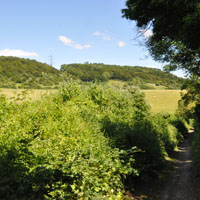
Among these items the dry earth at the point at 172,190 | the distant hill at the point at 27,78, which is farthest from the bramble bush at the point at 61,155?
the distant hill at the point at 27,78

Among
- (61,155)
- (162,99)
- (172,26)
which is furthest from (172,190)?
(162,99)

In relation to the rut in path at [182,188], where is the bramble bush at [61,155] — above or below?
above

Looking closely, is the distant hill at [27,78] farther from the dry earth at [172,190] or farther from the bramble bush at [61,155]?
the dry earth at [172,190]

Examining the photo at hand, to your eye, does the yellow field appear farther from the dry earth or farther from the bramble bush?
the bramble bush

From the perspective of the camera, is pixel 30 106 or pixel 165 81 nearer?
pixel 30 106

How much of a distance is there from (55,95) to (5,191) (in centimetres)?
1004

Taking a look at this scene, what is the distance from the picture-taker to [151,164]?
11.5 metres

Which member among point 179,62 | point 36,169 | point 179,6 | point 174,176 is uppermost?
point 179,6

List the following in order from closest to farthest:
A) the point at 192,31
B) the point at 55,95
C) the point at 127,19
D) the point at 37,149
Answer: the point at 37,149, the point at 192,31, the point at 127,19, the point at 55,95

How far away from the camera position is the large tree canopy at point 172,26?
7.75m

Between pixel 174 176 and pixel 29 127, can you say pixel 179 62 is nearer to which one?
pixel 174 176

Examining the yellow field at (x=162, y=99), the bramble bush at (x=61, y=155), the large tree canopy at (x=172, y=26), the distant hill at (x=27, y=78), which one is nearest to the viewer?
the bramble bush at (x=61, y=155)

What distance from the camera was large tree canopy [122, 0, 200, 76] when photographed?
7.75 meters

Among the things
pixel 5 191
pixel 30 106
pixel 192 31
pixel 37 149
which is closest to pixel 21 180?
pixel 5 191
